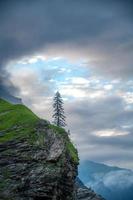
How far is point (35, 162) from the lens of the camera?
80.6m

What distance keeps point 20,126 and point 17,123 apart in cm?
180

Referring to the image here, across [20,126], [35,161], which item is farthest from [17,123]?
[35,161]

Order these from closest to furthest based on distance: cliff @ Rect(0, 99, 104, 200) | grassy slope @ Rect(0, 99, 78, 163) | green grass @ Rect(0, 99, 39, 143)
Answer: cliff @ Rect(0, 99, 104, 200), grassy slope @ Rect(0, 99, 78, 163), green grass @ Rect(0, 99, 39, 143)

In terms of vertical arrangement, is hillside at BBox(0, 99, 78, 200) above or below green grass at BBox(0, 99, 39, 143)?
below

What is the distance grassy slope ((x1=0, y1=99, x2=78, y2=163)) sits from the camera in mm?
85062

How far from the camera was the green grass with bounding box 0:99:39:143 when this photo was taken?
8519 centimetres

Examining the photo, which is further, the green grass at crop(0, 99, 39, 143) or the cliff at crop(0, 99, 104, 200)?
the green grass at crop(0, 99, 39, 143)

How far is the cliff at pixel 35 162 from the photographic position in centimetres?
7775

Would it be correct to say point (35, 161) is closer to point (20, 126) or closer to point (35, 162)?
point (35, 162)

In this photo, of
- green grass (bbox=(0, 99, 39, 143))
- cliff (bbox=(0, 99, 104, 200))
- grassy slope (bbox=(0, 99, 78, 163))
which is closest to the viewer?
cliff (bbox=(0, 99, 104, 200))

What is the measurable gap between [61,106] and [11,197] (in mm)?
54207

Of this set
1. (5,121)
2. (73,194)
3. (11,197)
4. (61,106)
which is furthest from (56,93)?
(11,197)

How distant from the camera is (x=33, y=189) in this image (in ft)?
255

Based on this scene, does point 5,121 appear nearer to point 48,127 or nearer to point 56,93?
point 48,127
